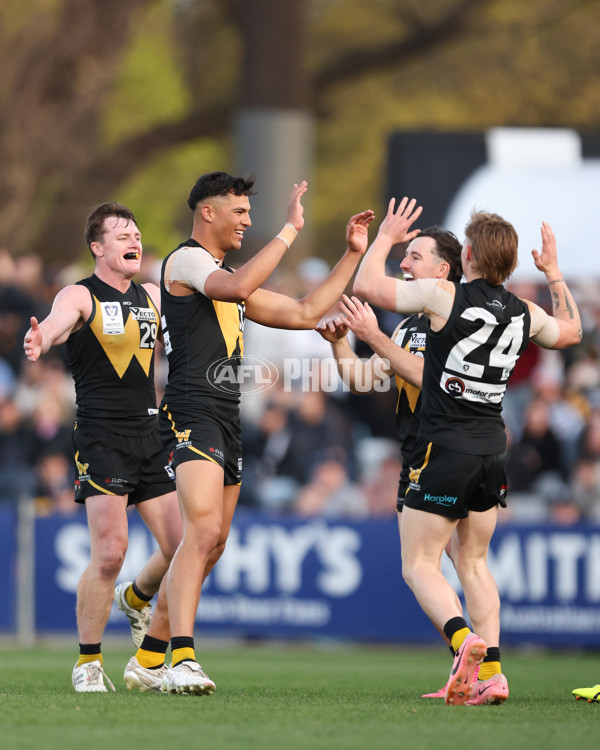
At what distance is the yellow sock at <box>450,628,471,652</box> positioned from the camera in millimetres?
6906

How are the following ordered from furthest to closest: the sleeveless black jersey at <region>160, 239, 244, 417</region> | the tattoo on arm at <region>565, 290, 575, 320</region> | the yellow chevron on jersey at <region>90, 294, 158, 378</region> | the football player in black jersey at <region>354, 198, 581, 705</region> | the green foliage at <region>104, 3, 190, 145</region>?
the green foliage at <region>104, 3, 190, 145</region>, the yellow chevron on jersey at <region>90, 294, 158, 378</region>, the tattoo on arm at <region>565, 290, 575, 320</region>, the sleeveless black jersey at <region>160, 239, 244, 417</region>, the football player in black jersey at <region>354, 198, 581, 705</region>

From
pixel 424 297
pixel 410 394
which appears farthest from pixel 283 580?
pixel 424 297

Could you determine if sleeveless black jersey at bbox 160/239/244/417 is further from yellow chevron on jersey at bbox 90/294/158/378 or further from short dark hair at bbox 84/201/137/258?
short dark hair at bbox 84/201/137/258

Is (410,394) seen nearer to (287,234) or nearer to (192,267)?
(287,234)

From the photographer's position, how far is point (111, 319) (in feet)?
26.3

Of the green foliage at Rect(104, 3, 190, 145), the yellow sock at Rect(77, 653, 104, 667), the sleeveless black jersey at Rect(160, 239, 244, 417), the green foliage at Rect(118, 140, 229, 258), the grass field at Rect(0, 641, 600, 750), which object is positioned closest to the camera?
the grass field at Rect(0, 641, 600, 750)

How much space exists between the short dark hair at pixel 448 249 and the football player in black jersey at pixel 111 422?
5.65ft

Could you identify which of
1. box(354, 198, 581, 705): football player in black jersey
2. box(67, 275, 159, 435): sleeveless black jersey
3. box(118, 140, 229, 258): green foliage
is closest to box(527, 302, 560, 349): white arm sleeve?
box(354, 198, 581, 705): football player in black jersey

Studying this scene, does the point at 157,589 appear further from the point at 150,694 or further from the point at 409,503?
the point at 409,503

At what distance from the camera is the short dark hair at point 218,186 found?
24.9 ft

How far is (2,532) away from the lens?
536 inches

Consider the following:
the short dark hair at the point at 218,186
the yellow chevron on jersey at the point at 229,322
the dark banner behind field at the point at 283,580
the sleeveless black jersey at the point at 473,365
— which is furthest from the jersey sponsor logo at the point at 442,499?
the dark banner behind field at the point at 283,580

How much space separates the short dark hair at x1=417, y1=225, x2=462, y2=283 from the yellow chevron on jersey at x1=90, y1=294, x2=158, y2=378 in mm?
1702

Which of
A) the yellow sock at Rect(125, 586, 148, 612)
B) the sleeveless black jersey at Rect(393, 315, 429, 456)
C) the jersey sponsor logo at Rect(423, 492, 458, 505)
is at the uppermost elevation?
the sleeveless black jersey at Rect(393, 315, 429, 456)
